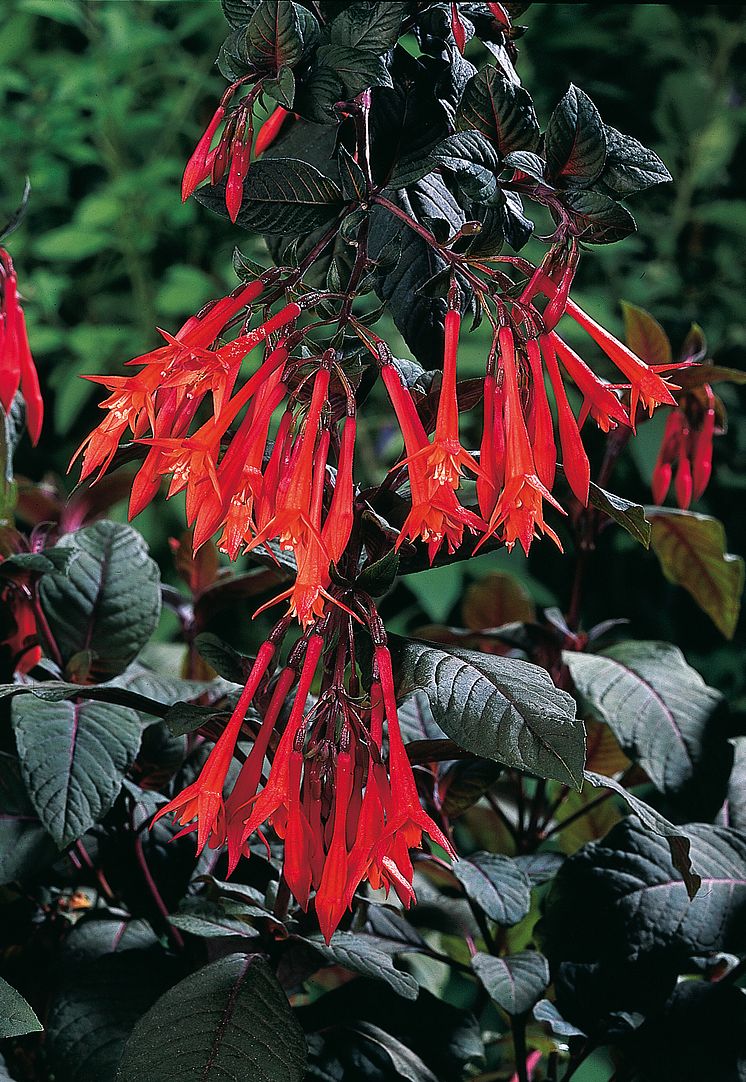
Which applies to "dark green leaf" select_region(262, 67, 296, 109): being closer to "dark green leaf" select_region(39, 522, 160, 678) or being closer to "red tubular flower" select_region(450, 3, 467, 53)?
"red tubular flower" select_region(450, 3, 467, 53)

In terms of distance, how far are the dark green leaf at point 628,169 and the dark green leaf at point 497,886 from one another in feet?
0.96

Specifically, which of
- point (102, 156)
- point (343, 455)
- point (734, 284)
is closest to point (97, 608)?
point (343, 455)

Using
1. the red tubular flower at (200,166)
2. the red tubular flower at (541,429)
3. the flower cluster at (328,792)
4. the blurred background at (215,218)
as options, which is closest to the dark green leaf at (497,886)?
the flower cluster at (328,792)

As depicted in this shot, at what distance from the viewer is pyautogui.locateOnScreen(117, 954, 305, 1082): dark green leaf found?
348 mm

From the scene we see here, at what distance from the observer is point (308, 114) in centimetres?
34

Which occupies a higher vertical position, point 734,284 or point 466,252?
point 466,252

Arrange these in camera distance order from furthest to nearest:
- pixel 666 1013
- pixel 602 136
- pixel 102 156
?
pixel 102 156, pixel 666 1013, pixel 602 136

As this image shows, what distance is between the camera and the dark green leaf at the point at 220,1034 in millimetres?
348

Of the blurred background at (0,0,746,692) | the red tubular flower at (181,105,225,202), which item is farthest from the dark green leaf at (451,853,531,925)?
the blurred background at (0,0,746,692)

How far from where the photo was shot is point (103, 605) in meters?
0.53

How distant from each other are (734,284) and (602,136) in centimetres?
115

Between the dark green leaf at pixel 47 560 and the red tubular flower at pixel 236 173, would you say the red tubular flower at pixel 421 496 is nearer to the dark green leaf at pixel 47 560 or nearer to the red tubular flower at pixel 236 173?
the red tubular flower at pixel 236 173

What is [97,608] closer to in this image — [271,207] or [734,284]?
[271,207]

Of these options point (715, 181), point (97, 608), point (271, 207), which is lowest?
point (97, 608)
